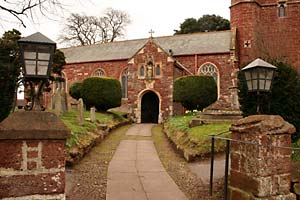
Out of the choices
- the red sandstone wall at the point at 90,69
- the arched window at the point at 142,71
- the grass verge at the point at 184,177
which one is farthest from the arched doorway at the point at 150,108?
the grass verge at the point at 184,177

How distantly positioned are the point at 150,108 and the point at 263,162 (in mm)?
21331

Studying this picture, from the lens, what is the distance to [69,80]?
3378cm

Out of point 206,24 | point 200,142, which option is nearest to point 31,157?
point 200,142

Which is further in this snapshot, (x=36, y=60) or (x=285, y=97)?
(x=285, y=97)

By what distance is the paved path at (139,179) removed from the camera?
21.5 ft

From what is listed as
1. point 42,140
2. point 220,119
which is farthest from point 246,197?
point 220,119

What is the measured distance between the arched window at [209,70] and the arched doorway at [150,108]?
4979 millimetres

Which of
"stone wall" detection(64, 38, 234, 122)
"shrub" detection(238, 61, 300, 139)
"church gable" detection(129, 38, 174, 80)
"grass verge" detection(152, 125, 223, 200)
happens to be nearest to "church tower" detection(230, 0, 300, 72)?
"stone wall" detection(64, 38, 234, 122)

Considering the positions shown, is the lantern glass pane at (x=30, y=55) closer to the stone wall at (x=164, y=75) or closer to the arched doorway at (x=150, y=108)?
the stone wall at (x=164, y=75)

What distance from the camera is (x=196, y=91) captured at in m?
21.7

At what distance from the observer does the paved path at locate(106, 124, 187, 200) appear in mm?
6543

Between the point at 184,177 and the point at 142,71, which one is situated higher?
the point at 142,71

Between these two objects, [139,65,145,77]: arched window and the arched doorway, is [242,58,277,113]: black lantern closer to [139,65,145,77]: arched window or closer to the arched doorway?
[139,65,145,77]: arched window

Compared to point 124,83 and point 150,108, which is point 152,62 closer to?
point 150,108
